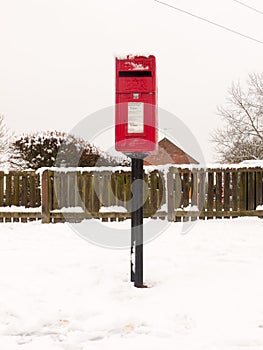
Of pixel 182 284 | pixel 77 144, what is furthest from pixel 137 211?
pixel 77 144

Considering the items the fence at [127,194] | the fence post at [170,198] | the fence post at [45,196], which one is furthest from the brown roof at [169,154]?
the fence post at [45,196]

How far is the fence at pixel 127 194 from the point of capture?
30.1 ft

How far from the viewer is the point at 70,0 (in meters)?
11.0

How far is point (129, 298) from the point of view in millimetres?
3824

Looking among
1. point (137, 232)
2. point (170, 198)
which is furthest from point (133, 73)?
point (170, 198)

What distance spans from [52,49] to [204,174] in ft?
30.1

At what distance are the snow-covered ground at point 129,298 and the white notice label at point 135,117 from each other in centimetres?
153

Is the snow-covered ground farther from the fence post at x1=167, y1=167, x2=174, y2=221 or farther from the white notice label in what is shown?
the fence post at x1=167, y1=167, x2=174, y2=221

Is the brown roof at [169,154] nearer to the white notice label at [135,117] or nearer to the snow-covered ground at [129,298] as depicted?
the snow-covered ground at [129,298]

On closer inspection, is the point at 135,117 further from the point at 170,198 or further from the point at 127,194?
the point at 127,194

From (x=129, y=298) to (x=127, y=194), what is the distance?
5.65 m

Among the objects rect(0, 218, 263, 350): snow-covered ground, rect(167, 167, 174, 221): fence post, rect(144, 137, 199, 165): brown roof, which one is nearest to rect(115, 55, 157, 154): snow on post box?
rect(0, 218, 263, 350): snow-covered ground

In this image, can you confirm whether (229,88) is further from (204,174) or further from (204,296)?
(204,296)

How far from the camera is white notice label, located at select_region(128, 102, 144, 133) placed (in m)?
4.20
